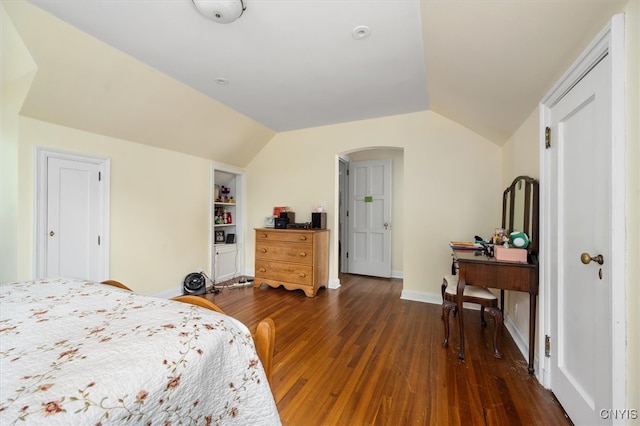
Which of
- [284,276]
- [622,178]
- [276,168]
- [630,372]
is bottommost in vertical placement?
[284,276]

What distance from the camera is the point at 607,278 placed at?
1108mm

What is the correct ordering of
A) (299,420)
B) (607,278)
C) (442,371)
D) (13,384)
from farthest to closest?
(442,371)
(299,420)
(607,278)
(13,384)

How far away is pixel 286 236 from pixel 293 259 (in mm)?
353

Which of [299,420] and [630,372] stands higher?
[630,372]

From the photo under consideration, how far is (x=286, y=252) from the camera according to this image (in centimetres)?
367

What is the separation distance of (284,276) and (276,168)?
188 cm

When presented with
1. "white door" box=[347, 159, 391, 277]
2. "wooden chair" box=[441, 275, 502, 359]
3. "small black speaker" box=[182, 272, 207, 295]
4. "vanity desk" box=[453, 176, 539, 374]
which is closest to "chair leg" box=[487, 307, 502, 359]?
"wooden chair" box=[441, 275, 502, 359]

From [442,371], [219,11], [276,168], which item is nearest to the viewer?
[219,11]

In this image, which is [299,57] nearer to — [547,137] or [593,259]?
[547,137]

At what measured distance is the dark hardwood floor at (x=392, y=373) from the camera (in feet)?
4.79

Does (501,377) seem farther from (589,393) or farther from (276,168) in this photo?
(276,168)

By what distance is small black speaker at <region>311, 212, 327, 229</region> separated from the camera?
3.80 metres

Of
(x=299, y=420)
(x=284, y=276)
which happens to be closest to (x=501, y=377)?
(x=299, y=420)

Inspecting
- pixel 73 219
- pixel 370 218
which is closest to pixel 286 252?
pixel 370 218
